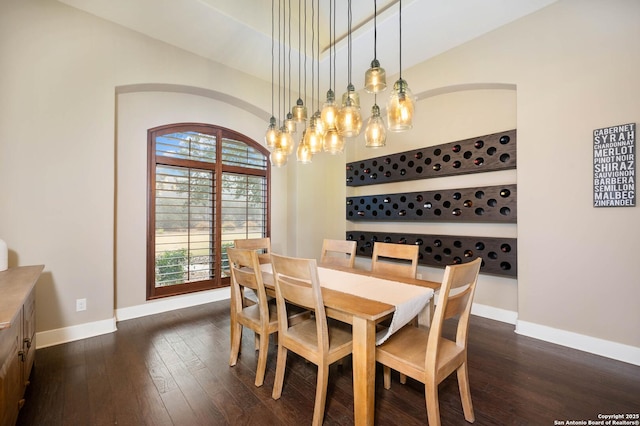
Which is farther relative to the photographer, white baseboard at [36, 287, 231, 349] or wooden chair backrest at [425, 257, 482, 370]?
white baseboard at [36, 287, 231, 349]

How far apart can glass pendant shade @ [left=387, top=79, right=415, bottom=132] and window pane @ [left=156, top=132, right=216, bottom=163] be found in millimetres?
2843

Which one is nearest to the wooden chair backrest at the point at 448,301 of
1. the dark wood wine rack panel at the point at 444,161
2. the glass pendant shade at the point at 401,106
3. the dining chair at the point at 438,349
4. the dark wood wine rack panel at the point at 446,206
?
the dining chair at the point at 438,349

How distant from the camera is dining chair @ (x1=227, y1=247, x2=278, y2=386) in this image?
6.32ft

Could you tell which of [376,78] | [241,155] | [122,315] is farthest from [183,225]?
[376,78]

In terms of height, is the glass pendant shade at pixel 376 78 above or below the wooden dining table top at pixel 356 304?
above

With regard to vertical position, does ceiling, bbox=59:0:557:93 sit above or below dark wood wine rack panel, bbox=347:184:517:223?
above

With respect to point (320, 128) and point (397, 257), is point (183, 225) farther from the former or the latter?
point (397, 257)

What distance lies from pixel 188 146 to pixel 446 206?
3485 mm

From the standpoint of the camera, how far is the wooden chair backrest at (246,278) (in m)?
1.90

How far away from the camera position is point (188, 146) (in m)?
3.68

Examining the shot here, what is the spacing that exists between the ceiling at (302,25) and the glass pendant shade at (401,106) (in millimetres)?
1552

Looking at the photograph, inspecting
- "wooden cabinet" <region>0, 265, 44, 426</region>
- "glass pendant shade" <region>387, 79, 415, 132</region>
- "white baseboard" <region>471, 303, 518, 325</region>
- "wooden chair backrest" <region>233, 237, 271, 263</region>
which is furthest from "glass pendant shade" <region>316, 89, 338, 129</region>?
"white baseboard" <region>471, 303, 518, 325</region>

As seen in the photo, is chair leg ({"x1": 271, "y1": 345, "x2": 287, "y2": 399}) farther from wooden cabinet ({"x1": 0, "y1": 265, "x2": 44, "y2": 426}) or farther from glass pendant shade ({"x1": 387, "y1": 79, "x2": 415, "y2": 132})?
glass pendant shade ({"x1": 387, "y1": 79, "x2": 415, "y2": 132})

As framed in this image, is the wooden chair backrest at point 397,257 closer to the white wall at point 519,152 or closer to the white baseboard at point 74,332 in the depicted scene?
the white wall at point 519,152
